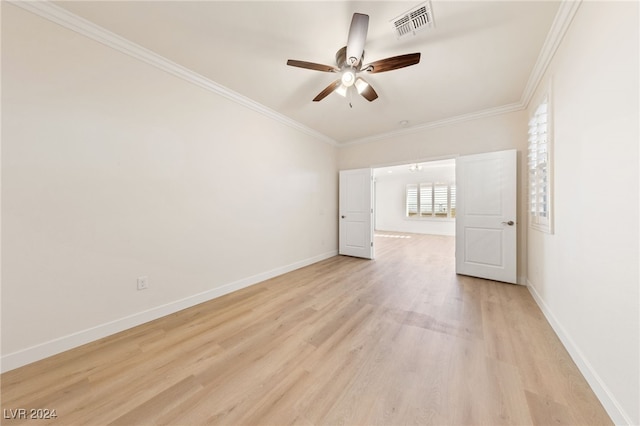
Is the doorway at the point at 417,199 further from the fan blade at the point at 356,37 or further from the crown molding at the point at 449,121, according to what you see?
the fan blade at the point at 356,37

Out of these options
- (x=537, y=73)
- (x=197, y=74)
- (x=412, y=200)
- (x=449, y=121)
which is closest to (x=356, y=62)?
(x=197, y=74)

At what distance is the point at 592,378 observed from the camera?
1.37 metres

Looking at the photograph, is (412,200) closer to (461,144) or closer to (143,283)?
(461,144)

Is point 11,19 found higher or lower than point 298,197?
higher

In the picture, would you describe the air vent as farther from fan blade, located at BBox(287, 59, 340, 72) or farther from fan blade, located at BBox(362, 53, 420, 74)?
fan blade, located at BBox(287, 59, 340, 72)

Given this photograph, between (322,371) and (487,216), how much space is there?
341 cm

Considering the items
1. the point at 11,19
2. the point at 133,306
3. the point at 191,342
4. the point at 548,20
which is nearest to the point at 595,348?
the point at 548,20

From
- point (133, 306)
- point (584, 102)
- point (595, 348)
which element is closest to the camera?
point (595, 348)

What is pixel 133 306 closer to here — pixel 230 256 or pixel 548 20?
pixel 230 256

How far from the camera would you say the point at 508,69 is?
2473mm

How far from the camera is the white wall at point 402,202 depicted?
8211mm

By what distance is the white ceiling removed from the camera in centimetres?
173

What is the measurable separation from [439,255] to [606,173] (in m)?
4.28

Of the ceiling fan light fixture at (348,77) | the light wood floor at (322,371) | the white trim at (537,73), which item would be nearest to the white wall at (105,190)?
the light wood floor at (322,371)
